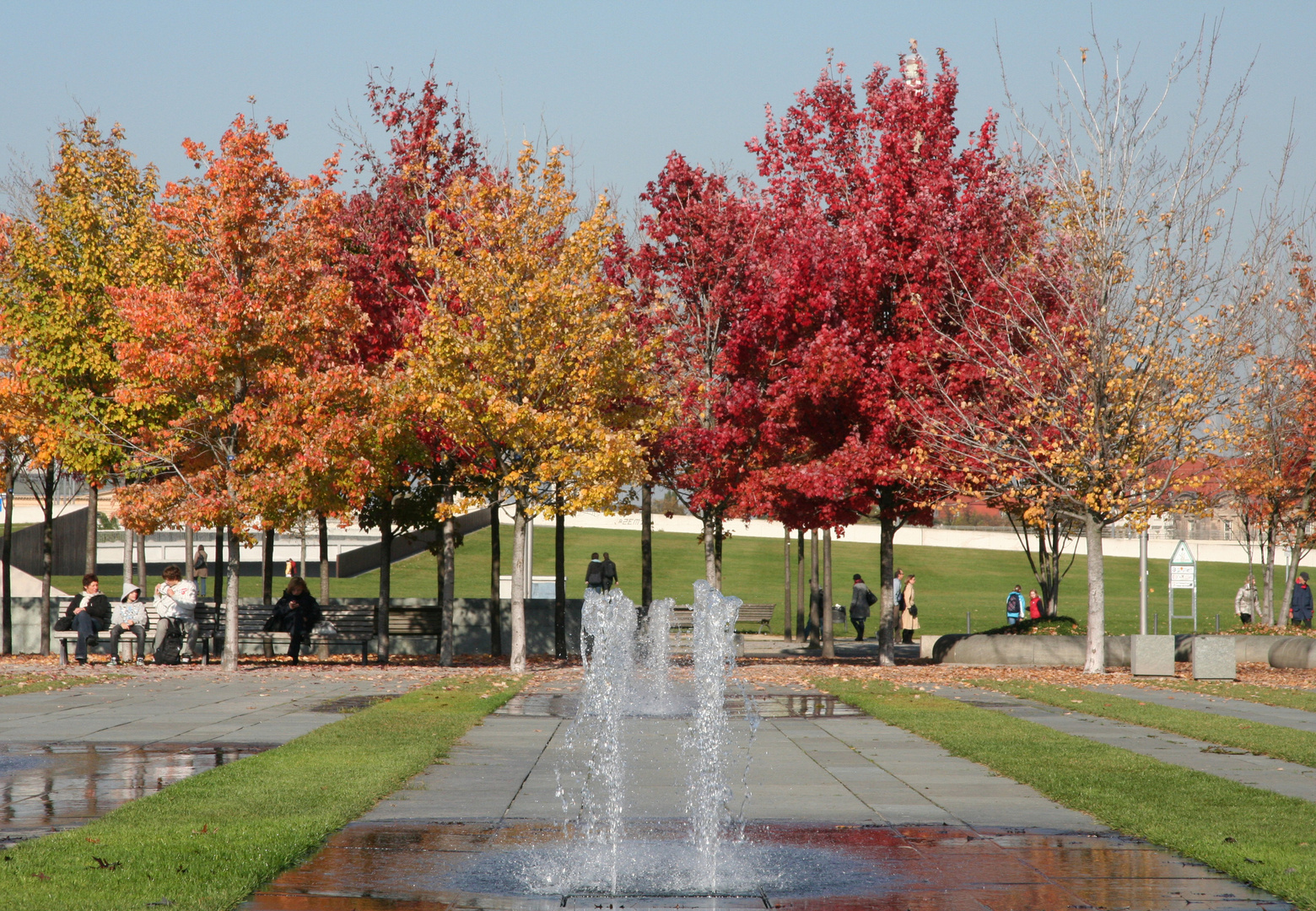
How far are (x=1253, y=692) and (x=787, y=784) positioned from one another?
1017 centimetres

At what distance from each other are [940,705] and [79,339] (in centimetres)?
1509

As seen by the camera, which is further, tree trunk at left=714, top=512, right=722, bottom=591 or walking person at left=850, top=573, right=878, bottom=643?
walking person at left=850, top=573, right=878, bottom=643

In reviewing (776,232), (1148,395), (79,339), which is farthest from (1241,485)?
(79,339)

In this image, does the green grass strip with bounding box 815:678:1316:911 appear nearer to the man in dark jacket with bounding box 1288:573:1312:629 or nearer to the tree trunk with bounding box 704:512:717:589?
the tree trunk with bounding box 704:512:717:589

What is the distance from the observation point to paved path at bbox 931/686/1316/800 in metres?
9.13

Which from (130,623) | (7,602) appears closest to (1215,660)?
(130,623)

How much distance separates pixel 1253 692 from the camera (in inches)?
648

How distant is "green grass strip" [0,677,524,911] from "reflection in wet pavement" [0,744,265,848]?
0.84ft

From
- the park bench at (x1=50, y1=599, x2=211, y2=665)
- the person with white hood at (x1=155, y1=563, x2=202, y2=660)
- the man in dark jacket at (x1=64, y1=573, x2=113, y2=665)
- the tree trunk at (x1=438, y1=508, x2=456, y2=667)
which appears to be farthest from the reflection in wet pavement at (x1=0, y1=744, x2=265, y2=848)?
the tree trunk at (x1=438, y1=508, x2=456, y2=667)

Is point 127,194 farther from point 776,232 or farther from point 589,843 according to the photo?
point 589,843

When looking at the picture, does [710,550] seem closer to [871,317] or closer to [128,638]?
[871,317]

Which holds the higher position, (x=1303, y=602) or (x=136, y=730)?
(x=136, y=730)

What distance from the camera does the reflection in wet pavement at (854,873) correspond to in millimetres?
5500

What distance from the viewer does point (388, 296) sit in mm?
22625
